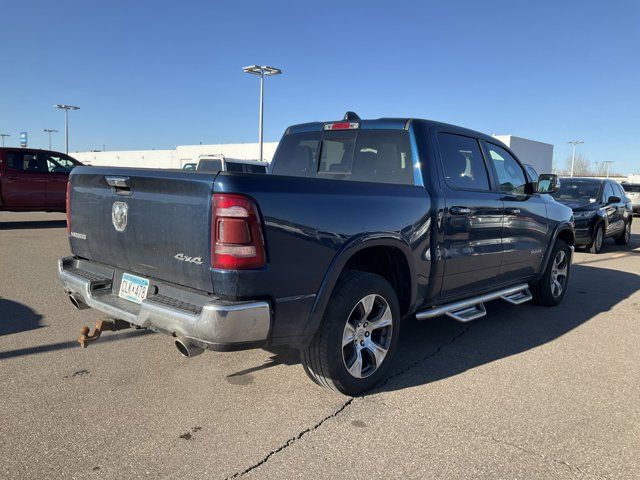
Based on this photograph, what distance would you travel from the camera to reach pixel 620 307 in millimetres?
6316

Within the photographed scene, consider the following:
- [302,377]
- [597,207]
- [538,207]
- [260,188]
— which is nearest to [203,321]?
[260,188]

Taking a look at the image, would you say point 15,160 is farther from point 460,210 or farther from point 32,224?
point 460,210

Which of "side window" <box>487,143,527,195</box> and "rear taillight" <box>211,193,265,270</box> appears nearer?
"rear taillight" <box>211,193,265,270</box>

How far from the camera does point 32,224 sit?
13.2 metres

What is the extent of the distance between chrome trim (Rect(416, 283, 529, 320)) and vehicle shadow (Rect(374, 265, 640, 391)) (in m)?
0.39

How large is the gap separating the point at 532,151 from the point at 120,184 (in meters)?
52.0

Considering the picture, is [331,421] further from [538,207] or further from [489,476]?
[538,207]

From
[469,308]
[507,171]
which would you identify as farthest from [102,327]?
[507,171]

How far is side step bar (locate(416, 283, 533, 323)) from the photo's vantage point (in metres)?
4.07

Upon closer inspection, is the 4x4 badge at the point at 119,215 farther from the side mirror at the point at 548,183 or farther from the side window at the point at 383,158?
the side mirror at the point at 548,183

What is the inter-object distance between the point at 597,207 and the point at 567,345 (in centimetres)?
790

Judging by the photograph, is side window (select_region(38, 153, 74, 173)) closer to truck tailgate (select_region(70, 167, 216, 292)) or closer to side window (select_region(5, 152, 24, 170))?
side window (select_region(5, 152, 24, 170))

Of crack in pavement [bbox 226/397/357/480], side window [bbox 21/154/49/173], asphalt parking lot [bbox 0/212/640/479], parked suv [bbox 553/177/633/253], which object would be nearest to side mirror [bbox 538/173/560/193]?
asphalt parking lot [bbox 0/212/640/479]

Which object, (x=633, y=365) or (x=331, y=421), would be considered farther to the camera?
(x=633, y=365)
